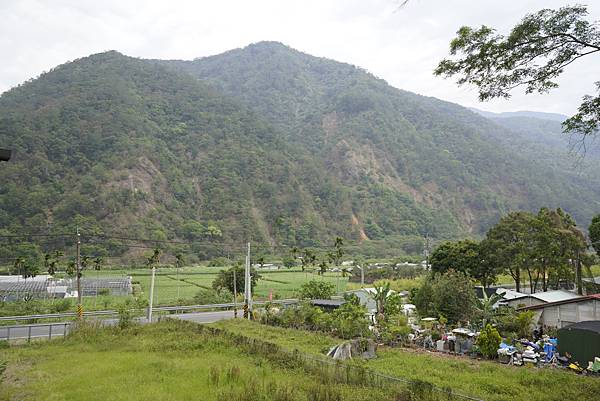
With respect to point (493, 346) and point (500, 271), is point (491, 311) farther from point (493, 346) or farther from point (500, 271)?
point (500, 271)

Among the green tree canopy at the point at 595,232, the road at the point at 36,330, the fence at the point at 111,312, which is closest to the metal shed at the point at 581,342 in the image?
the fence at the point at 111,312

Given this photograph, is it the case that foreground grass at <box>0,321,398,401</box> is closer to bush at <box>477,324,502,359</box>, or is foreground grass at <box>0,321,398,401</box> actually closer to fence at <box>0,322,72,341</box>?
fence at <box>0,322,72,341</box>

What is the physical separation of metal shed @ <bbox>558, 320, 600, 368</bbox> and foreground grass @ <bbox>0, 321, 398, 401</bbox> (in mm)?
10721

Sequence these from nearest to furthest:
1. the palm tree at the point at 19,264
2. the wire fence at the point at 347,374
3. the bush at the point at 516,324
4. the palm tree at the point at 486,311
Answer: the wire fence at the point at 347,374 → the bush at the point at 516,324 → the palm tree at the point at 486,311 → the palm tree at the point at 19,264

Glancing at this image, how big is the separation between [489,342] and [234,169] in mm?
88068

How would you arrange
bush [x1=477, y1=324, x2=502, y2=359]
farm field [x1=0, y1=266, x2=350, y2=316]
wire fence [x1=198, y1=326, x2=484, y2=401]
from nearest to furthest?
1. wire fence [x1=198, y1=326, x2=484, y2=401]
2. bush [x1=477, y1=324, x2=502, y2=359]
3. farm field [x1=0, y1=266, x2=350, y2=316]

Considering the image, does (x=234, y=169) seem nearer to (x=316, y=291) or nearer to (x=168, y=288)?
(x=168, y=288)

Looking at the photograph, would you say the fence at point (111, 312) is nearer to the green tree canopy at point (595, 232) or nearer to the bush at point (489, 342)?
the bush at point (489, 342)

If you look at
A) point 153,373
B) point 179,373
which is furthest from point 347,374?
point 153,373

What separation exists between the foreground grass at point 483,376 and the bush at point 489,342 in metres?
0.89

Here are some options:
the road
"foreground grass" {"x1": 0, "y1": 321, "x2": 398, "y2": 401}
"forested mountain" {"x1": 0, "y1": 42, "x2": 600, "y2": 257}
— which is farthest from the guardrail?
"forested mountain" {"x1": 0, "y1": 42, "x2": 600, "y2": 257}

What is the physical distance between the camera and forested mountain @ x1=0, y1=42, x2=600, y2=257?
72.9 m

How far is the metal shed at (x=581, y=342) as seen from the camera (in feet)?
56.3

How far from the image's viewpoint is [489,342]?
19344 mm
